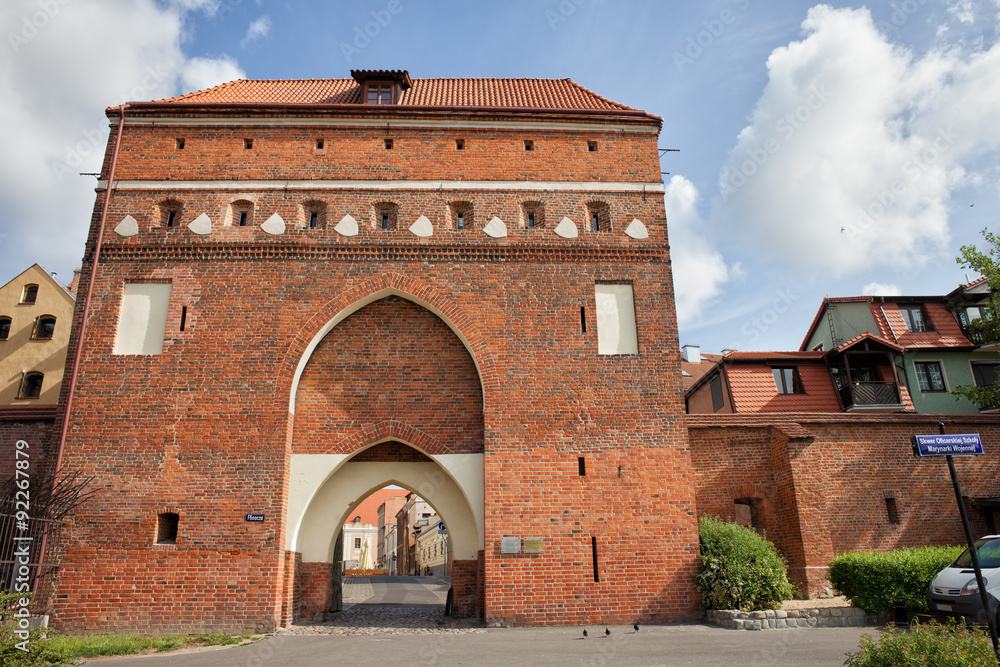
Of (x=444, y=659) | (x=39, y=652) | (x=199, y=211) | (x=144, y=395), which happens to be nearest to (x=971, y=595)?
(x=444, y=659)

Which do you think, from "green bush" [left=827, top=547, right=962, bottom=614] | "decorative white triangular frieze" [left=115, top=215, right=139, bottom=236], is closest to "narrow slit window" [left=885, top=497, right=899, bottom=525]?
"green bush" [left=827, top=547, right=962, bottom=614]

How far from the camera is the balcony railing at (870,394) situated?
21.5 metres

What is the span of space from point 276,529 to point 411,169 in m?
8.46

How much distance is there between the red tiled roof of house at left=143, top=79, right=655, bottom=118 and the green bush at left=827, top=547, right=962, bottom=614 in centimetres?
1123

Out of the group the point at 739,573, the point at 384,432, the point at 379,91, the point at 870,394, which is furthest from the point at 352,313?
the point at 870,394

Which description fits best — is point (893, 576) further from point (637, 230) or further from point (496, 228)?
point (496, 228)

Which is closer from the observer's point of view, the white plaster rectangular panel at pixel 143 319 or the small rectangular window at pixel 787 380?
the white plaster rectangular panel at pixel 143 319

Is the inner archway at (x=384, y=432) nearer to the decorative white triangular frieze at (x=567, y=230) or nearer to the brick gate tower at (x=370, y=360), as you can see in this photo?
the brick gate tower at (x=370, y=360)

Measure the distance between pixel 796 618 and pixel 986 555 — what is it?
3.09 m

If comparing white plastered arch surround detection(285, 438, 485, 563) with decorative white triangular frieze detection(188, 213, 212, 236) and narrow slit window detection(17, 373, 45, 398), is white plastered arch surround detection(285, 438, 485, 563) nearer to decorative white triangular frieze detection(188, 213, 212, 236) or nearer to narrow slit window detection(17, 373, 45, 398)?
decorative white triangular frieze detection(188, 213, 212, 236)

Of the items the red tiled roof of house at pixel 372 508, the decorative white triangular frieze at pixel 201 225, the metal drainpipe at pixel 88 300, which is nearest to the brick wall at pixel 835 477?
the decorative white triangular frieze at pixel 201 225

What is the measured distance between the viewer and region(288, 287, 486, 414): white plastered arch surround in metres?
13.5

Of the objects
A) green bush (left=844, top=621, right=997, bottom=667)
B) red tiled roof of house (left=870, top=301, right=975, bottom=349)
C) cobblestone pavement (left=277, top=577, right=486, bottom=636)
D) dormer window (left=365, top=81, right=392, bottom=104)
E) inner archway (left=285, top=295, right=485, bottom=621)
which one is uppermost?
dormer window (left=365, top=81, right=392, bottom=104)

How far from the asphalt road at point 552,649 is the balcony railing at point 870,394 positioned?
12.6 metres
